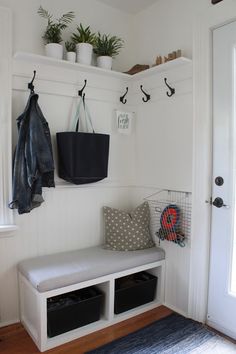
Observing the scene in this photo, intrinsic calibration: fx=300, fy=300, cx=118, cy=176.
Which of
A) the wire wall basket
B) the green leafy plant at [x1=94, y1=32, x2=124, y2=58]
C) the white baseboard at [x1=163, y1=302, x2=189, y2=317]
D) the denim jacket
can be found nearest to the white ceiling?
the green leafy plant at [x1=94, y1=32, x2=124, y2=58]

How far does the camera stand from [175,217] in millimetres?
2244

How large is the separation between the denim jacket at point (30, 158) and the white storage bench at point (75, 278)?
0.44 m

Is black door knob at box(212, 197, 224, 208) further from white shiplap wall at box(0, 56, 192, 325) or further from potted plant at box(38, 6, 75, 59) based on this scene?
potted plant at box(38, 6, 75, 59)

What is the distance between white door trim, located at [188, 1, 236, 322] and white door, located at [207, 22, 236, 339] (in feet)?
0.13

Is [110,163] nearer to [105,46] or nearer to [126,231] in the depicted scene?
[126,231]

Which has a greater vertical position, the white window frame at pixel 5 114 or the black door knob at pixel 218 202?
the white window frame at pixel 5 114

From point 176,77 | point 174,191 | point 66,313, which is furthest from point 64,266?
point 176,77

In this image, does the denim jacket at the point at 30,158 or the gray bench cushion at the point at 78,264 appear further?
the denim jacket at the point at 30,158

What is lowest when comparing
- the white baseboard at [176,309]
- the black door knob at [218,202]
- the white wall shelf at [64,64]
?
the white baseboard at [176,309]

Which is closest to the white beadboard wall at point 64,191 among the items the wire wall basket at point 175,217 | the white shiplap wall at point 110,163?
the white shiplap wall at point 110,163

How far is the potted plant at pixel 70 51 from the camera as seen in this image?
2.24m

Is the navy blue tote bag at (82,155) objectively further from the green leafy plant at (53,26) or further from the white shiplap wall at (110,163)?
the green leafy plant at (53,26)

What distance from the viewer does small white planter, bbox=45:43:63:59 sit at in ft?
7.07

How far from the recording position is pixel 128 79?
2611 mm
